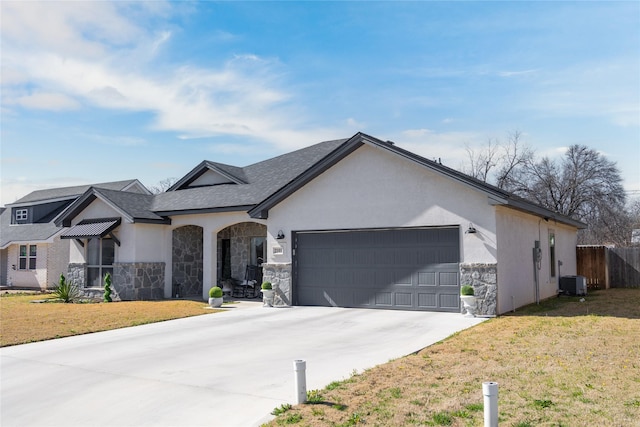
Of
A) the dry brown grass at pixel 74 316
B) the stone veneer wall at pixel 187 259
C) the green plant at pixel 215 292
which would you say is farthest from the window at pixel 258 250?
the green plant at pixel 215 292

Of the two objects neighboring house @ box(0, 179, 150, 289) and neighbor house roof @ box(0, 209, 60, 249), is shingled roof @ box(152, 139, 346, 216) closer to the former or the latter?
neighboring house @ box(0, 179, 150, 289)

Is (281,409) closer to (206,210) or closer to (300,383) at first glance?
(300,383)

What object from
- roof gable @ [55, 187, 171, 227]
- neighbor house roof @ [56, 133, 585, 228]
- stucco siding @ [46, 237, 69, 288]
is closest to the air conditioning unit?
neighbor house roof @ [56, 133, 585, 228]

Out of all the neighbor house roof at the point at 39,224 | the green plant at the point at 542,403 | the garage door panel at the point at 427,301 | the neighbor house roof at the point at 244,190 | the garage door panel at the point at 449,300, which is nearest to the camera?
the green plant at the point at 542,403

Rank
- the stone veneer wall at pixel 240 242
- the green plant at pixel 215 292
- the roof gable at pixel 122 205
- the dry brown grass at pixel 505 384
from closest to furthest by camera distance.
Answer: the dry brown grass at pixel 505 384 < the green plant at pixel 215 292 < the roof gable at pixel 122 205 < the stone veneer wall at pixel 240 242

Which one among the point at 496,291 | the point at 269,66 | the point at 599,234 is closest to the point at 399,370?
the point at 496,291

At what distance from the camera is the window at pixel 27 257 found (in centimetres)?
3042

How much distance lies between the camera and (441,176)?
14711 millimetres

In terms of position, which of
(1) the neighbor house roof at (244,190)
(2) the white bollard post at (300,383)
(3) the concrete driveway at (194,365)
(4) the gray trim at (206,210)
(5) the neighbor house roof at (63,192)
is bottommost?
(3) the concrete driveway at (194,365)

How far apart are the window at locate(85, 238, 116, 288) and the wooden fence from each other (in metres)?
22.1

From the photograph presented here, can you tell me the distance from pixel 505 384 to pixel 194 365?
4944 millimetres

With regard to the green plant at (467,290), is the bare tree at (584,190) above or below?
above

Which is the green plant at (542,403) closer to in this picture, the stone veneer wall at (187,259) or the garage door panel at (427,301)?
the garage door panel at (427,301)

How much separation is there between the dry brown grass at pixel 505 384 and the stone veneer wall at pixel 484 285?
8.23 feet
